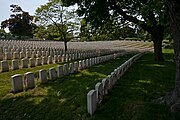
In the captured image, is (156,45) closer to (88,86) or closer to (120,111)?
(88,86)

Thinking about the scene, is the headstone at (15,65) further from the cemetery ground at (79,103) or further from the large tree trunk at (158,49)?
the large tree trunk at (158,49)

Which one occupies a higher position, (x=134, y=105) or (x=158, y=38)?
(x=158, y=38)

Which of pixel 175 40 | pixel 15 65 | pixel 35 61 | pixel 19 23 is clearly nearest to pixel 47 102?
pixel 175 40

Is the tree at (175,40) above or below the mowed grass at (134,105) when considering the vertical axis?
above

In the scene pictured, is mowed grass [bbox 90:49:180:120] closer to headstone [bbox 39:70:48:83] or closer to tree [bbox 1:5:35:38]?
headstone [bbox 39:70:48:83]

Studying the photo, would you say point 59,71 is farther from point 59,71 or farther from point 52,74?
point 52,74

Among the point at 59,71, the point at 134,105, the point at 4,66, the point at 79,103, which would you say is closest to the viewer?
the point at 134,105

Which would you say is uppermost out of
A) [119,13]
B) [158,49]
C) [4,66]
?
[119,13]

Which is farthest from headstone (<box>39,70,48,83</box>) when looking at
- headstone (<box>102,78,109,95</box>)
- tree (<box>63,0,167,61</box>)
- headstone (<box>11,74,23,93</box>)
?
tree (<box>63,0,167,61</box>)

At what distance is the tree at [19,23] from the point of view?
60.3 m

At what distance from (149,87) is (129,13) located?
1351cm

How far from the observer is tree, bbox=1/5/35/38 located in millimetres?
60281

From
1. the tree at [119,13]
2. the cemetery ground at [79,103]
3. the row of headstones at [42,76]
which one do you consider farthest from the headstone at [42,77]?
the tree at [119,13]

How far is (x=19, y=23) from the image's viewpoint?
60500 millimetres
